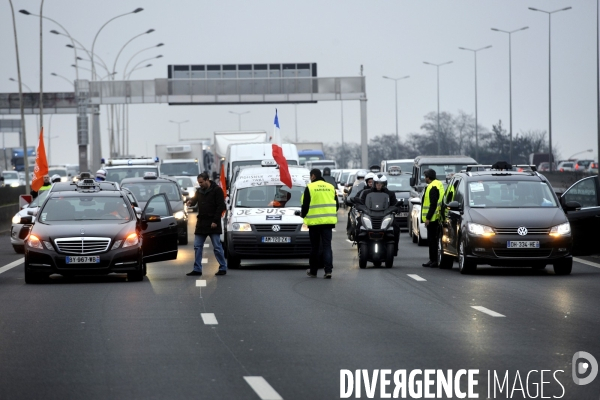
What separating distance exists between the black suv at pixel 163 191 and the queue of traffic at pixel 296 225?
634 cm

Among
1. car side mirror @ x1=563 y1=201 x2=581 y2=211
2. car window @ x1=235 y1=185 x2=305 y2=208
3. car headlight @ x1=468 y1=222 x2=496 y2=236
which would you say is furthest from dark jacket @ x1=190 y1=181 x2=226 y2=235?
car side mirror @ x1=563 y1=201 x2=581 y2=211

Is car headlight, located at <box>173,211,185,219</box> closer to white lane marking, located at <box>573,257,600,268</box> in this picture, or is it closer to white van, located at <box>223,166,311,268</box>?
white van, located at <box>223,166,311,268</box>

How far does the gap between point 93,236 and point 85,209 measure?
4.87 feet

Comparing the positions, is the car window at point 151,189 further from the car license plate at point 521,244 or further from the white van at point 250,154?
the car license plate at point 521,244

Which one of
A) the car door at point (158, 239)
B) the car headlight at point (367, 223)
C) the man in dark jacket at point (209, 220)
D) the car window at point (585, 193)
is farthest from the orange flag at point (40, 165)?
the car window at point (585, 193)

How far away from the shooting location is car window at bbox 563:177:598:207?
2306 cm

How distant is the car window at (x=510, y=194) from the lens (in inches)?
851

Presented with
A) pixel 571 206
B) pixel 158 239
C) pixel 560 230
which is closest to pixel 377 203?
pixel 571 206

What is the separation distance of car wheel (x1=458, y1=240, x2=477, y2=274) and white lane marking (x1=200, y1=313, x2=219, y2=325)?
7.29 m

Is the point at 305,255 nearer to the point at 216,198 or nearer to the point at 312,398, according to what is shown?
the point at 216,198

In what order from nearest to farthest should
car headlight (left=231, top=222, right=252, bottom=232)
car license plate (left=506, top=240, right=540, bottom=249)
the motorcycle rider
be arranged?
car license plate (left=506, top=240, right=540, bottom=249)
car headlight (left=231, top=222, right=252, bottom=232)
the motorcycle rider

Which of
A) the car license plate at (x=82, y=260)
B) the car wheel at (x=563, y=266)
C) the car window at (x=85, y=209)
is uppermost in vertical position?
the car window at (x=85, y=209)

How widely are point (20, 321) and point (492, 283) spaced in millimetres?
7754

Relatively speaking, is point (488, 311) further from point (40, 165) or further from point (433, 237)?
point (40, 165)
